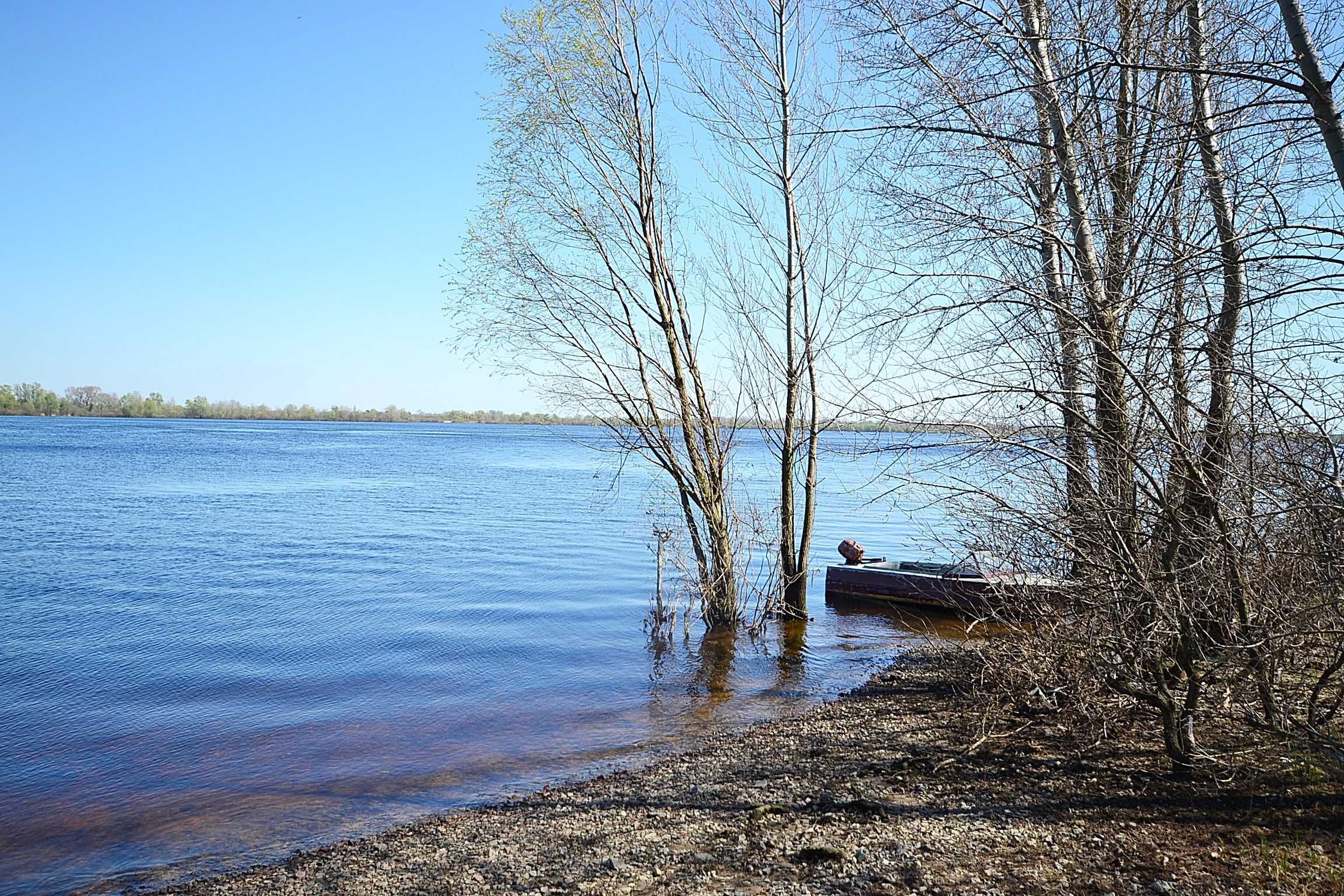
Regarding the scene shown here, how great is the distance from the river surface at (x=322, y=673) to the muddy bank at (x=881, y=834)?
117 centimetres

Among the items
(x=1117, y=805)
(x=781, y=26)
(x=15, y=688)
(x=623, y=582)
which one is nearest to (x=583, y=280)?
(x=781, y=26)

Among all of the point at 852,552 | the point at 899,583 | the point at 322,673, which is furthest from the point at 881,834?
the point at 852,552

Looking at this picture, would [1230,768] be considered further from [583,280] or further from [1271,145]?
[583,280]

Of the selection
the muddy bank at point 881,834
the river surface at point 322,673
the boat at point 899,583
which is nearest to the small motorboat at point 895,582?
the boat at point 899,583

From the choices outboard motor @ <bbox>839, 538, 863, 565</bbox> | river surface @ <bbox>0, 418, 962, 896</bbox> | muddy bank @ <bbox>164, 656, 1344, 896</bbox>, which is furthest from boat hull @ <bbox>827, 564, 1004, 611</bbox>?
muddy bank @ <bbox>164, 656, 1344, 896</bbox>

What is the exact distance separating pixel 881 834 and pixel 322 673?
9190 millimetres

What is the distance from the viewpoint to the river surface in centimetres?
764

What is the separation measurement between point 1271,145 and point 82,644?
51.9ft

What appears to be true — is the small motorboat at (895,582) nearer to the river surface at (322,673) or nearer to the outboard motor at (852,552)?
the outboard motor at (852,552)

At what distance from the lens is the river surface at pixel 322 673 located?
25.1 ft

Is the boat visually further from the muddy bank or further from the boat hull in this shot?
the muddy bank

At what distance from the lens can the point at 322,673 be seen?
490 inches

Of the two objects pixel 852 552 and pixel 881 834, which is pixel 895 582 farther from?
pixel 881 834

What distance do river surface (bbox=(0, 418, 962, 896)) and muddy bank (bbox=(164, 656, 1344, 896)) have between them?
1.17 meters
